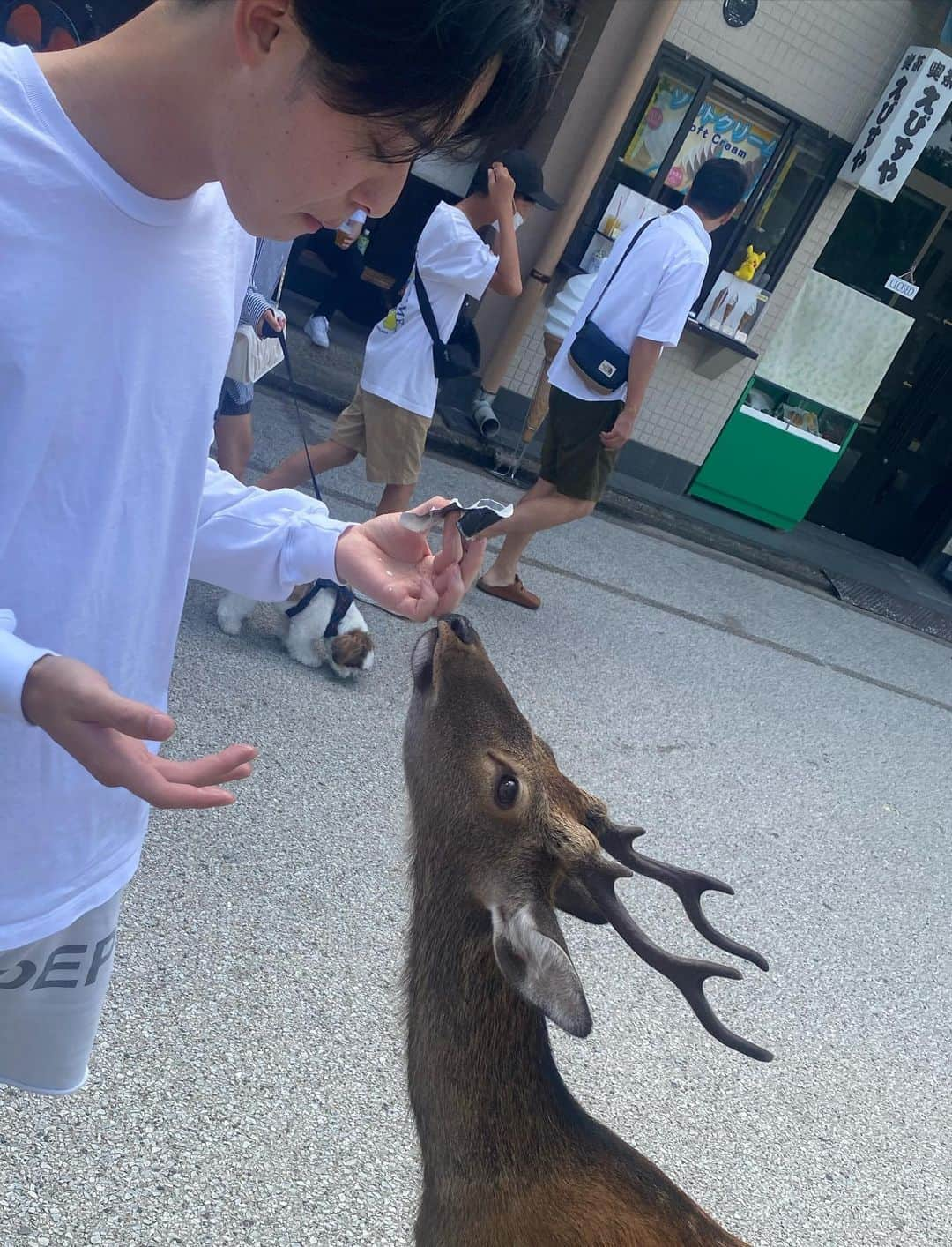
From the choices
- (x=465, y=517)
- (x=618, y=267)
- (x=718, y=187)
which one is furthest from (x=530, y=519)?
(x=465, y=517)

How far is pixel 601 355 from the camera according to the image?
5.39 metres

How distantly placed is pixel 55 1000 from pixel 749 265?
9047 mm

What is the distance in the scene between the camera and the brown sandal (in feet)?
19.6

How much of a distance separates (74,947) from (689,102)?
8.77 meters

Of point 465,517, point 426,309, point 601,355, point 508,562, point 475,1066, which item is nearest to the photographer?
point 465,517

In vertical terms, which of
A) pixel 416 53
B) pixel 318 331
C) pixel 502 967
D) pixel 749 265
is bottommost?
pixel 318 331

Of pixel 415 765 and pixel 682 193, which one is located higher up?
pixel 682 193

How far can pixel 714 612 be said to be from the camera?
297 inches

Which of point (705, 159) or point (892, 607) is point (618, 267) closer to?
point (705, 159)

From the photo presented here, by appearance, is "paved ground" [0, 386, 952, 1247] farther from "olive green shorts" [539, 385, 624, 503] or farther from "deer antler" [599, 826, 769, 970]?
"deer antler" [599, 826, 769, 970]

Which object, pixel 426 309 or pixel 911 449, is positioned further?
pixel 911 449

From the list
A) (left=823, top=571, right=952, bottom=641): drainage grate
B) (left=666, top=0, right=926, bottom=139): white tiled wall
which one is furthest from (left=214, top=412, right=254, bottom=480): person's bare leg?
(left=823, top=571, right=952, bottom=641): drainage grate

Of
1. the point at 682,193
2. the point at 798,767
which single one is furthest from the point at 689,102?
the point at 798,767

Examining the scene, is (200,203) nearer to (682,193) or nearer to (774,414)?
(682,193)
